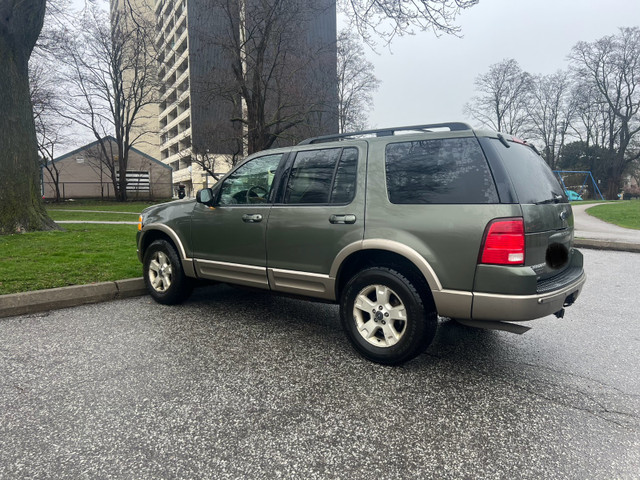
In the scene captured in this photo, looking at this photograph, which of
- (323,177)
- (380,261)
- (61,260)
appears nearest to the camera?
(380,261)

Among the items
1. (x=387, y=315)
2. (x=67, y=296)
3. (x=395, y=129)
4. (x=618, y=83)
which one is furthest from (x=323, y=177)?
(x=618, y=83)

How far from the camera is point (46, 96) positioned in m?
27.6

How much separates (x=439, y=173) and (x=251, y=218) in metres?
1.95

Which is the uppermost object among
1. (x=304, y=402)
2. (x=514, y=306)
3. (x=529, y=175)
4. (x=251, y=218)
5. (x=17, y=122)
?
(x=17, y=122)

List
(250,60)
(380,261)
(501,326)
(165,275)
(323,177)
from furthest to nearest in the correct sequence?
(250,60) < (165,275) < (323,177) < (380,261) < (501,326)

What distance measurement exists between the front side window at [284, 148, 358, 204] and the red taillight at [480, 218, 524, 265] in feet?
3.97

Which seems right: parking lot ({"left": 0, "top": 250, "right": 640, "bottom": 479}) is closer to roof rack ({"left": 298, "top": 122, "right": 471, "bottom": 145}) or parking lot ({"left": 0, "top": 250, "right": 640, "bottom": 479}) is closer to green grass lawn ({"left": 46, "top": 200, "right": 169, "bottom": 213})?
roof rack ({"left": 298, "top": 122, "right": 471, "bottom": 145})

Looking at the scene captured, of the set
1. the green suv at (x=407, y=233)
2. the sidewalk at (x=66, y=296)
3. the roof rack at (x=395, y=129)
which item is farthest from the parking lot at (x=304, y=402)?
the roof rack at (x=395, y=129)

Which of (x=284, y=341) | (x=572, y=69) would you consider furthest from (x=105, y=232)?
(x=572, y=69)

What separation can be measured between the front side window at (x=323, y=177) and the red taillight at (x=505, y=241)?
1209mm

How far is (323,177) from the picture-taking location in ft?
12.5

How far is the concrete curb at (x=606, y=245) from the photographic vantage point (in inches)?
401

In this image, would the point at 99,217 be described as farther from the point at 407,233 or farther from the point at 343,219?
the point at 407,233

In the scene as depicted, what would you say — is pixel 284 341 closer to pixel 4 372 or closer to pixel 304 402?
pixel 304 402
